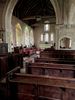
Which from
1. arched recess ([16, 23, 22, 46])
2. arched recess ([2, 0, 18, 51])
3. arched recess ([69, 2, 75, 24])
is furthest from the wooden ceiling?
arched recess ([69, 2, 75, 24])

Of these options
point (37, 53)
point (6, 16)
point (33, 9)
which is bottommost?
point (37, 53)

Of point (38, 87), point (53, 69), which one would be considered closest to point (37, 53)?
point (53, 69)

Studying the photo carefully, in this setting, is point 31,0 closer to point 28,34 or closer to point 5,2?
point 5,2

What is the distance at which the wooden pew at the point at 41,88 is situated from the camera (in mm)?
2224

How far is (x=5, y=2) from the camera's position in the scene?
9.91 metres

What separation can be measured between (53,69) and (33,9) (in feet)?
46.4

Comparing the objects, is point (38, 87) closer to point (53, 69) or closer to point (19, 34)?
point (53, 69)

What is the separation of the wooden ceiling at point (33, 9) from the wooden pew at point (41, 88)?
12348 mm

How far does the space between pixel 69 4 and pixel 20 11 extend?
8065 millimetres

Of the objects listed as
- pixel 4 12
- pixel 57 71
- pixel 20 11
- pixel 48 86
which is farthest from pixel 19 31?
pixel 48 86

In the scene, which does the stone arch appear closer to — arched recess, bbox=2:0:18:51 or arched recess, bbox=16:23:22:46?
arched recess, bbox=16:23:22:46

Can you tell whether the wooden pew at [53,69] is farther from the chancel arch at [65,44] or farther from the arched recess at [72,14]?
the chancel arch at [65,44]

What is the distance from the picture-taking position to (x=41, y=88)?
2.40 meters

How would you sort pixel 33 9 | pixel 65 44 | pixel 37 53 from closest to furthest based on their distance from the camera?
pixel 65 44 → pixel 37 53 → pixel 33 9
